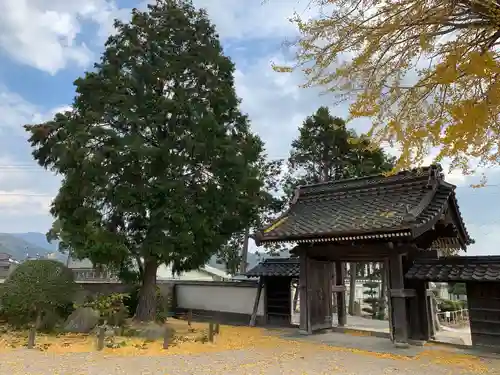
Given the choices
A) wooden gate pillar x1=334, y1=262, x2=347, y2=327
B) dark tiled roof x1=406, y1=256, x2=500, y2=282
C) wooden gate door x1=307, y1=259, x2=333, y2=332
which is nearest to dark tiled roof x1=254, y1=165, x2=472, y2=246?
dark tiled roof x1=406, y1=256, x2=500, y2=282

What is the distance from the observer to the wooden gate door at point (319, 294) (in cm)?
1210

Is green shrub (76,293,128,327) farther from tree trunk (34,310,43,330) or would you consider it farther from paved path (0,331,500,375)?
paved path (0,331,500,375)

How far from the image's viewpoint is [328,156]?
66.8ft

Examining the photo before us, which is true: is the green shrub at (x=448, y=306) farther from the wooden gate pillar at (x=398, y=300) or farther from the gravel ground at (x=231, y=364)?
the gravel ground at (x=231, y=364)

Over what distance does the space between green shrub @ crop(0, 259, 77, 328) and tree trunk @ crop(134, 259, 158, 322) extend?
2.15m

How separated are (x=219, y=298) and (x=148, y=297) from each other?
3861 millimetres

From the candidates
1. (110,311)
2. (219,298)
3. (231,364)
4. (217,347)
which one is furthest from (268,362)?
(219,298)

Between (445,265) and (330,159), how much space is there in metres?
11.0

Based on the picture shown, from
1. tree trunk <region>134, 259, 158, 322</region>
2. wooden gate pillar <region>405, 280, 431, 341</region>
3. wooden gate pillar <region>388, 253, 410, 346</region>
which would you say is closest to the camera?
wooden gate pillar <region>388, 253, 410, 346</region>

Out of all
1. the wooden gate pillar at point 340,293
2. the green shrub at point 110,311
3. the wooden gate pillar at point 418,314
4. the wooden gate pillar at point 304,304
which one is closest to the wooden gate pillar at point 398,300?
the wooden gate pillar at point 418,314

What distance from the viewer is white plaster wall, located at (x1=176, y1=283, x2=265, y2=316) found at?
49.0 feet

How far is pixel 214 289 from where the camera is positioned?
16.2m

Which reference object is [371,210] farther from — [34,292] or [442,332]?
[34,292]

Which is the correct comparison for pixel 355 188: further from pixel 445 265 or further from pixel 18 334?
pixel 18 334
